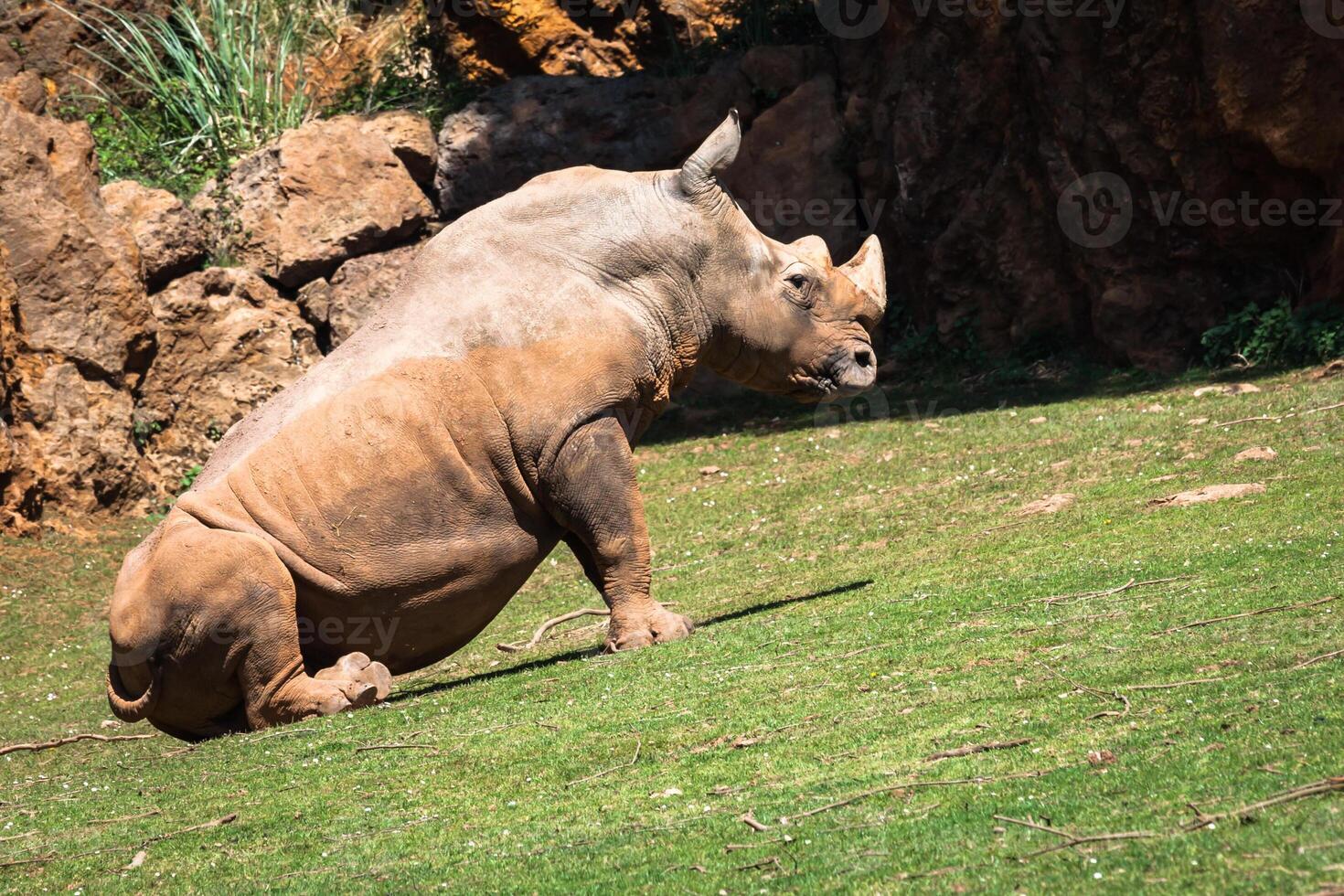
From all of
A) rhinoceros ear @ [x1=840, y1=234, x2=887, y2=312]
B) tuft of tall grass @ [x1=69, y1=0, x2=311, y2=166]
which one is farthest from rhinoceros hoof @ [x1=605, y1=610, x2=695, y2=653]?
tuft of tall grass @ [x1=69, y1=0, x2=311, y2=166]

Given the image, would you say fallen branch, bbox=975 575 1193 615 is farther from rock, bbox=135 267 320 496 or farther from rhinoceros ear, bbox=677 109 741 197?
rock, bbox=135 267 320 496

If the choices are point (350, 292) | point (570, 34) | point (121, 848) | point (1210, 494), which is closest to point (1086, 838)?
point (121, 848)

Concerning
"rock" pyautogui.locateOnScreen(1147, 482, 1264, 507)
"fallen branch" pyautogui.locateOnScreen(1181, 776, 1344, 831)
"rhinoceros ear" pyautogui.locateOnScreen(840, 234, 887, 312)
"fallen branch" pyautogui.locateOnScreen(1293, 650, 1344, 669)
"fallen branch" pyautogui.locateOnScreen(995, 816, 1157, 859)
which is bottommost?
"rock" pyautogui.locateOnScreen(1147, 482, 1264, 507)

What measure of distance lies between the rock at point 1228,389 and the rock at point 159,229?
11048 mm

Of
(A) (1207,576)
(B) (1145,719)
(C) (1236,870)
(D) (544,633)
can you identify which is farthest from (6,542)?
(C) (1236,870)

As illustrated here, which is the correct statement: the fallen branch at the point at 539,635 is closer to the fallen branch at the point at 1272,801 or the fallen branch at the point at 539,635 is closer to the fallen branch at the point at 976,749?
the fallen branch at the point at 976,749

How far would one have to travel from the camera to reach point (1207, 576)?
831 cm

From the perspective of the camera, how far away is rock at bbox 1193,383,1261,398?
45.9 feet

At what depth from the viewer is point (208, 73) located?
819 inches

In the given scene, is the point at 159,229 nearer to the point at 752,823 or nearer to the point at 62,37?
the point at 62,37

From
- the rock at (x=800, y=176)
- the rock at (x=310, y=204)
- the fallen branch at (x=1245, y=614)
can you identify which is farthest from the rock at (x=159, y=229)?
the fallen branch at (x=1245, y=614)

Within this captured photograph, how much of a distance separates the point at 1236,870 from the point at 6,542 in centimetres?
1350

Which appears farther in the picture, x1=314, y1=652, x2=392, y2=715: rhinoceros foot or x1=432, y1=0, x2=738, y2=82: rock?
x1=432, y1=0, x2=738, y2=82: rock

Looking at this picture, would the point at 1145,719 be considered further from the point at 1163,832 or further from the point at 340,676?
the point at 340,676
